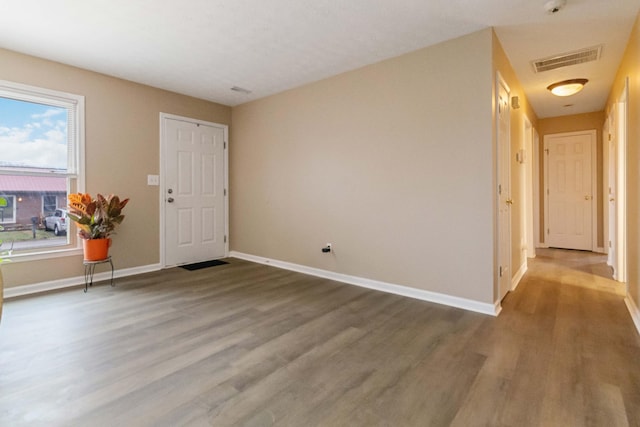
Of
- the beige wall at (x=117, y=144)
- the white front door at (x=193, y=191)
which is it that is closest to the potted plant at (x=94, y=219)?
the beige wall at (x=117, y=144)

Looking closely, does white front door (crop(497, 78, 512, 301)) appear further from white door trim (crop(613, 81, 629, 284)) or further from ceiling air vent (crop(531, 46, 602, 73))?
white door trim (crop(613, 81, 629, 284))

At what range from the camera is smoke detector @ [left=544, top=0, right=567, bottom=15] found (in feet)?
7.29

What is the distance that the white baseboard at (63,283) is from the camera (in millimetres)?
3125

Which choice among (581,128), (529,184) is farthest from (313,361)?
(581,128)

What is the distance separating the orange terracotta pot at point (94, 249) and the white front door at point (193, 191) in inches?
37.4

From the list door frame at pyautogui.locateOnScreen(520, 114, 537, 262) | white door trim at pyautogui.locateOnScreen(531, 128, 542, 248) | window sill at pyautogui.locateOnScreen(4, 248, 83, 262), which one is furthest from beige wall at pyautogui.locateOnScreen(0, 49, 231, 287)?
white door trim at pyautogui.locateOnScreen(531, 128, 542, 248)

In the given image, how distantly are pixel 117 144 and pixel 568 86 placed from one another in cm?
536

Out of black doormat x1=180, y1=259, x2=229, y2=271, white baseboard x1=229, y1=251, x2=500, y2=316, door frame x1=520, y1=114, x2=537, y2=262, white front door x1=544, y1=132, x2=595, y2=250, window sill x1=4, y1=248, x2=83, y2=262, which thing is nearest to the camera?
white baseboard x1=229, y1=251, x2=500, y2=316

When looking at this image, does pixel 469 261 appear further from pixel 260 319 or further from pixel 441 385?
pixel 260 319

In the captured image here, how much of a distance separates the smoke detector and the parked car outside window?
4.82m

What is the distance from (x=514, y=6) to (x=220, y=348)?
3.19m

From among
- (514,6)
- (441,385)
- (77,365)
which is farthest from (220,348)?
(514,6)

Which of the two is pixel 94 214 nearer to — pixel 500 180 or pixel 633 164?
pixel 500 180

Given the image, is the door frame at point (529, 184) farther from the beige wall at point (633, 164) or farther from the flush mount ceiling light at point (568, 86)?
the beige wall at point (633, 164)
